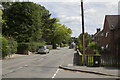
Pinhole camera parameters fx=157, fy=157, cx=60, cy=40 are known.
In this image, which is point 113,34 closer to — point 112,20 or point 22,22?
point 112,20

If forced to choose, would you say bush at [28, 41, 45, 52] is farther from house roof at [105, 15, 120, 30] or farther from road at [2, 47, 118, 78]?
house roof at [105, 15, 120, 30]

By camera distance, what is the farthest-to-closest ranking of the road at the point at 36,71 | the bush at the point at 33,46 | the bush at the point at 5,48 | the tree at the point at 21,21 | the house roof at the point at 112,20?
the bush at the point at 33,46
the tree at the point at 21,21
the house roof at the point at 112,20
the bush at the point at 5,48
the road at the point at 36,71

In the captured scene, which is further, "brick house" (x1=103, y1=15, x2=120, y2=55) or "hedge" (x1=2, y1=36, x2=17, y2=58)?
"brick house" (x1=103, y1=15, x2=120, y2=55)

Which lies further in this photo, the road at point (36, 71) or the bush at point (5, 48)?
the bush at point (5, 48)

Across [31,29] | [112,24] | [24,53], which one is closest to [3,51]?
[24,53]

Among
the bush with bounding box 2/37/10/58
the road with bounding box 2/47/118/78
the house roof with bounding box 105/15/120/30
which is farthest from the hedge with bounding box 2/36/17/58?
the house roof with bounding box 105/15/120/30

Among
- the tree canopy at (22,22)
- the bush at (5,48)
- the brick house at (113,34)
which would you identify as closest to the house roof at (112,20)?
the brick house at (113,34)

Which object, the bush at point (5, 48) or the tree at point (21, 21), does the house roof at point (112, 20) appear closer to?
the tree at point (21, 21)

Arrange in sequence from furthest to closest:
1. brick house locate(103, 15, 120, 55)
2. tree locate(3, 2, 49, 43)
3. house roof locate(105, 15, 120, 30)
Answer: tree locate(3, 2, 49, 43), house roof locate(105, 15, 120, 30), brick house locate(103, 15, 120, 55)

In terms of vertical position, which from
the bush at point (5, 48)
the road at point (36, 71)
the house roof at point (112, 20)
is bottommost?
the road at point (36, 71)

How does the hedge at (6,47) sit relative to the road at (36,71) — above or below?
above

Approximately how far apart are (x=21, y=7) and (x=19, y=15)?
164 centimetres

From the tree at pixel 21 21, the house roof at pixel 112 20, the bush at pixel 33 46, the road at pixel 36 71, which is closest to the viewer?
the road at pixel 36 71

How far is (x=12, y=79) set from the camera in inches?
353
